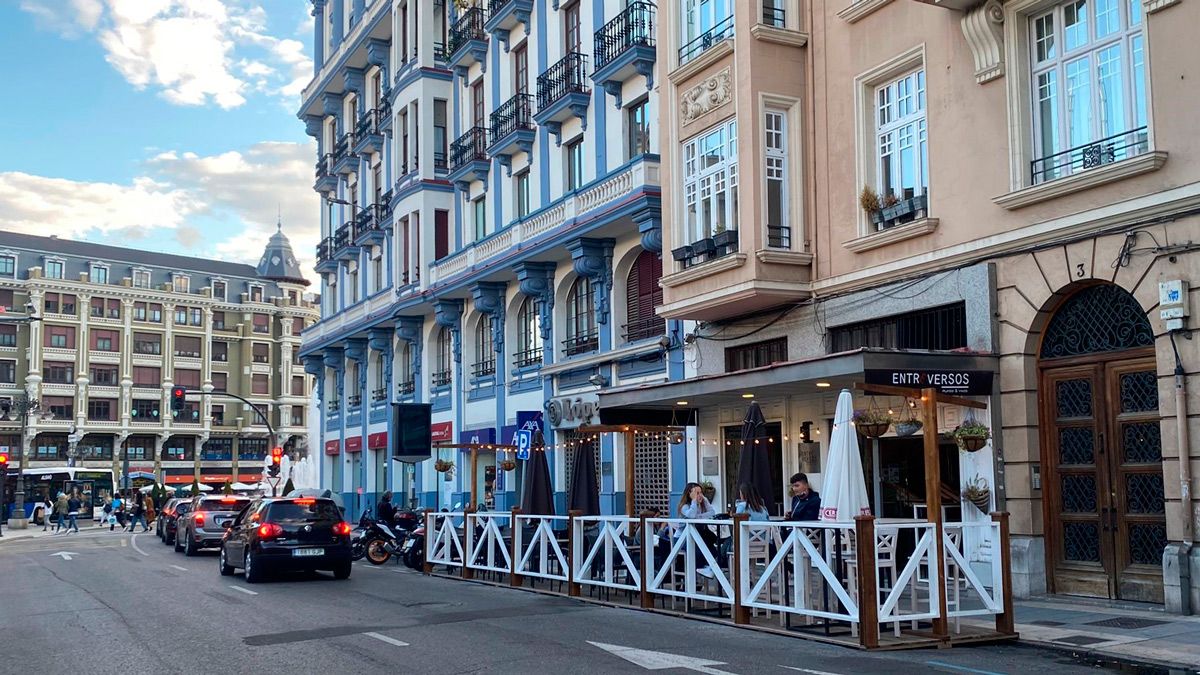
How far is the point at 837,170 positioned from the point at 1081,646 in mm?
9479

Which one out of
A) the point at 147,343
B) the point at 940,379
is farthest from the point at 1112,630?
the point at 147,343

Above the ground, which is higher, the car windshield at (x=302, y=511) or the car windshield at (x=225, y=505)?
the car windshield at (x=302, y=511)

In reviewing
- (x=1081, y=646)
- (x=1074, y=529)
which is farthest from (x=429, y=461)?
(x=1081, y=646)

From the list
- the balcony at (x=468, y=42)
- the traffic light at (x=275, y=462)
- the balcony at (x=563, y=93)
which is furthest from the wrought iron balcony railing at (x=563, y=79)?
the traffic light at (x=275, y=462)

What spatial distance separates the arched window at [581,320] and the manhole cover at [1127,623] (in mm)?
15770

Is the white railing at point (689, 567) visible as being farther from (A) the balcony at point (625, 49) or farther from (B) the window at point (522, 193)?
(B) the window at point (522, 193)

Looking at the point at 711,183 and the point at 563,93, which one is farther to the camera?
the point at 563,93

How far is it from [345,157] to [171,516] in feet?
47.8

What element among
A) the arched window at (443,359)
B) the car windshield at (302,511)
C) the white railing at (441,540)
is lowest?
the white railing at (441,540)

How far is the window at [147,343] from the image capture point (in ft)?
294

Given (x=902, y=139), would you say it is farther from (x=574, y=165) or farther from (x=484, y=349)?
(x=484, y=349)

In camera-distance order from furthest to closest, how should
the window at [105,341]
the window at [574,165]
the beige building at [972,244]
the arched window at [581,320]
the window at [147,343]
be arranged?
the window at [147,343], the window at [105,341], the window at [574,165], the arched window at [581,320], the beige building at [972,244]

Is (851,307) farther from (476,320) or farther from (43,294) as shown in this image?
(43,294)

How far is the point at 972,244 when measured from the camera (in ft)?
52.9
